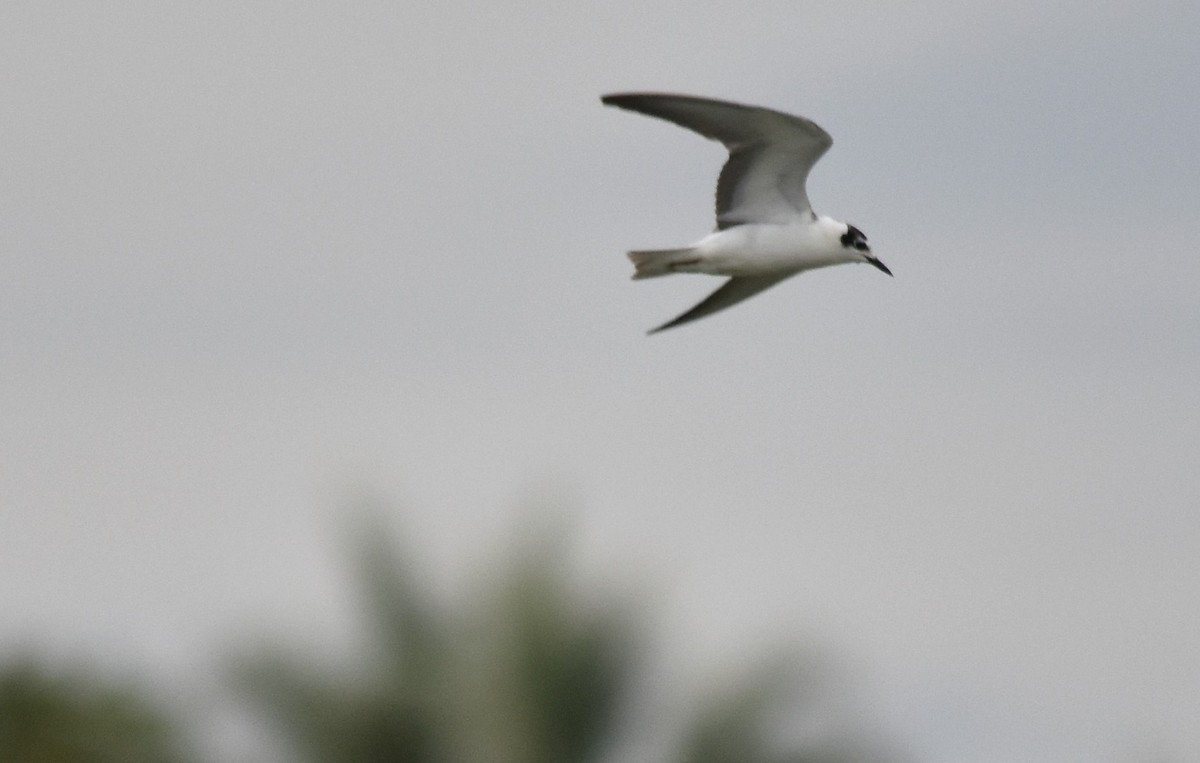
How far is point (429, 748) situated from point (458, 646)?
748 millimetres

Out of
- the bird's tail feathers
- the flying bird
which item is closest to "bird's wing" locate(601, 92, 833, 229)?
the flying bird

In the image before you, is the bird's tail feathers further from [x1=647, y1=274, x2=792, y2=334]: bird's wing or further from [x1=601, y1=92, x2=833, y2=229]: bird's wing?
[x1=647, y1=274, x2=792, y2=334]: bird's wing

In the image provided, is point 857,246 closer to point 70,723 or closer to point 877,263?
point 877,263

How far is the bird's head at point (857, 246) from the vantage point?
17703 mm

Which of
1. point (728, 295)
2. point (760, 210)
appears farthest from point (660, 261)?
point (728, 295)

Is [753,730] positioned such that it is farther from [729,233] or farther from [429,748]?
[729,233]

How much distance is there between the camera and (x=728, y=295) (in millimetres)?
18562

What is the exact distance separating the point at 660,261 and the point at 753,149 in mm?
1114

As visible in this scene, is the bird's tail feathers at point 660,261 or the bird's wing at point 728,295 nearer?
the bird's tail feathers at point 660,261

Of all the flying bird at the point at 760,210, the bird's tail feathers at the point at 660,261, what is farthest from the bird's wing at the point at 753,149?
the bird's tail feathers at the point at 660,261

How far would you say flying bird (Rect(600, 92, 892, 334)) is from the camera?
16.7 m

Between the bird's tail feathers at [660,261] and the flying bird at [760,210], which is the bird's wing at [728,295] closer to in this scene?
the flying bird at [760,210]

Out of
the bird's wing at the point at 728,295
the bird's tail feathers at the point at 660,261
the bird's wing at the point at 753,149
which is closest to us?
the bird's wing at the point at 753,149

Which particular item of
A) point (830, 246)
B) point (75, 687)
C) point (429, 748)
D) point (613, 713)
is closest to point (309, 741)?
point (429, 748)
